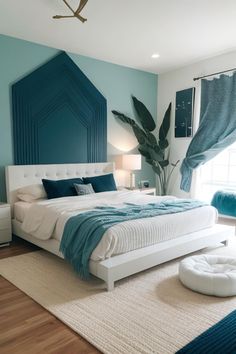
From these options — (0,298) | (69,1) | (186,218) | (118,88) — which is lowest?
(0,298)

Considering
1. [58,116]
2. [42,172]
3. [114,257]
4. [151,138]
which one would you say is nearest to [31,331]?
[114,257]

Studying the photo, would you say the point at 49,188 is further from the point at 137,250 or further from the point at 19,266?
the point at 137,250

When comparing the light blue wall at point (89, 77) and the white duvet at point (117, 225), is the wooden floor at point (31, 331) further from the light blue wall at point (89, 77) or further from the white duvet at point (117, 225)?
the light blue wall at point (89, 77)

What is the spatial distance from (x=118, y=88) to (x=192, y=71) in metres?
1.43

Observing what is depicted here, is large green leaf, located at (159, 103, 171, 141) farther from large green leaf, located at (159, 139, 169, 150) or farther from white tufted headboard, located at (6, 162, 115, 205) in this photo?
white tufted headboard, located at (6, 162, 115, 205)

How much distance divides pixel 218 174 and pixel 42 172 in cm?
313

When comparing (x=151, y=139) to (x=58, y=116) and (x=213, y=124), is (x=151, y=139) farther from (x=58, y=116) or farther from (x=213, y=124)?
(x=58, y=116)

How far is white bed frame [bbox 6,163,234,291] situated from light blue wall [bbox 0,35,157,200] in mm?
242

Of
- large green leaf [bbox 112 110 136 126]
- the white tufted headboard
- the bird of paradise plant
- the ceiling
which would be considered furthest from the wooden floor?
the bird of paradise plant

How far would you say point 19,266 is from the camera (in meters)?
3.01

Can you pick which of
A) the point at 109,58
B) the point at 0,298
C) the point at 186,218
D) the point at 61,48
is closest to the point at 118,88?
the point at 109,58

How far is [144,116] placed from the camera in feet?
18.2

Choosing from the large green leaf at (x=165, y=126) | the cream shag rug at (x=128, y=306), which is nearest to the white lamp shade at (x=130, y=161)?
the large green leaf at (x=165, y=126)

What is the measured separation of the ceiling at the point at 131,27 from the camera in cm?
304
